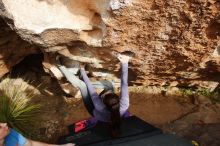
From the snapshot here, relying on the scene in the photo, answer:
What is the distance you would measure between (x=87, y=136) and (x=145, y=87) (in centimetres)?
182

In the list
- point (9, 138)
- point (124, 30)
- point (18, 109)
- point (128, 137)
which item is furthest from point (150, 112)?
point (9, 138)

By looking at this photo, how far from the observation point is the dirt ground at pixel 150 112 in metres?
5.83

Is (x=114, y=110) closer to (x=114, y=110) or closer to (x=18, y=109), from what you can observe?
(x=114, y=110)

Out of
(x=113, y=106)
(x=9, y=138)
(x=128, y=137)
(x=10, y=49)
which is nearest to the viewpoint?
(x=9, y=138)

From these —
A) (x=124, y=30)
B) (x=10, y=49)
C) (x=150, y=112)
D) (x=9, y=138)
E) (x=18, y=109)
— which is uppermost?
(x=124, y=30)

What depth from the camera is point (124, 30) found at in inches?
194

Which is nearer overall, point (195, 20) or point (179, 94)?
point (195, 20)

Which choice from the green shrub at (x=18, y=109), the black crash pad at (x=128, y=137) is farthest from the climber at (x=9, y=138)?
the green shrub at (x=18, y=109)

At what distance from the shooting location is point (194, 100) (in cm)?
631

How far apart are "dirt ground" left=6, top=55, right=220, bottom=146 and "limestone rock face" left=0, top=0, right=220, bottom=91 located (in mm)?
648

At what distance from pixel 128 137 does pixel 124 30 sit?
1211mm

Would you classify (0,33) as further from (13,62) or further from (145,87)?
(145,87)

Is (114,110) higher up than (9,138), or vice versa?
(114,110)

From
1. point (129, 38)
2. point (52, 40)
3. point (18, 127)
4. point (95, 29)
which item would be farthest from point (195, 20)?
point (18, 127)
